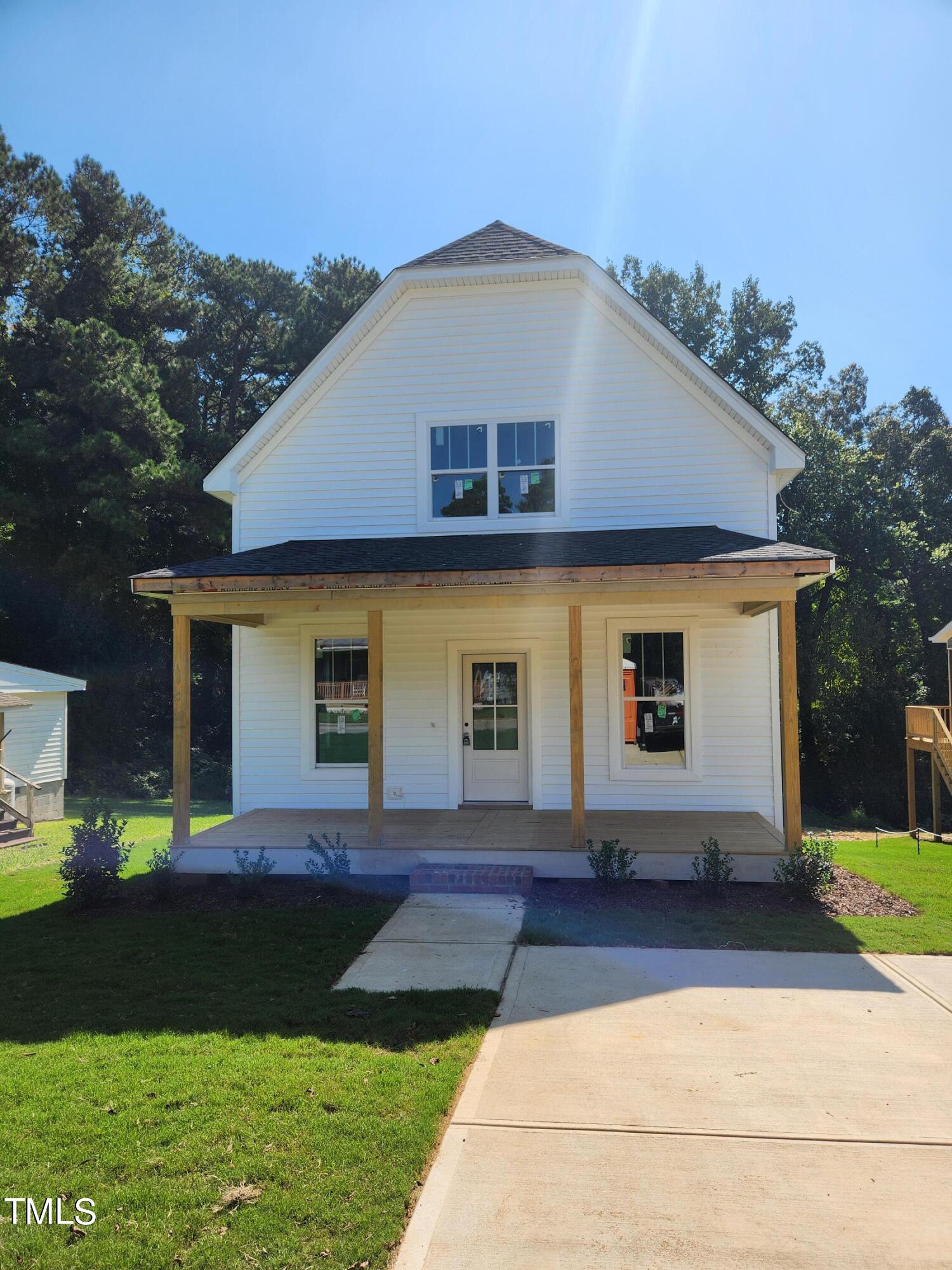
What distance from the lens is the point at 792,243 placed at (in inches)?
593

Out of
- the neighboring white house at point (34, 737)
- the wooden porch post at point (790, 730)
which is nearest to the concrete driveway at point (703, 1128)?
the wooden porch post at point (790, 730)

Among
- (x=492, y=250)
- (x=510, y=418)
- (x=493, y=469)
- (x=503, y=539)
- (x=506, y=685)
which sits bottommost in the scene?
(x=506, y=685)

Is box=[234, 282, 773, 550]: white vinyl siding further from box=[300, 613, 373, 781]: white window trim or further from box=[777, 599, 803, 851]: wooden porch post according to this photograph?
box=[777, 599, 803, 851]: wooden porch post

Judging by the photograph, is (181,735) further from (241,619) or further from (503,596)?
(503,596)

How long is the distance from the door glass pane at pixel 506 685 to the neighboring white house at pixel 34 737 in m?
9.98

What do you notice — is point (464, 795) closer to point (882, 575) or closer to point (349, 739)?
point (349, 739)

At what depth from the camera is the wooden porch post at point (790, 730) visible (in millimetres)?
8633

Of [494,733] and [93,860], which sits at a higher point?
[494,733]

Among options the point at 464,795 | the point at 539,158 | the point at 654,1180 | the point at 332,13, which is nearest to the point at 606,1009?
the point at 654,1180

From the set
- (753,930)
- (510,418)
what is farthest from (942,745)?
(753,930)

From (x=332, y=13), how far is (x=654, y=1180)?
37.2ft

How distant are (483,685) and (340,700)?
201 centimetres

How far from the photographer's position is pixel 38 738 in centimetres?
1856

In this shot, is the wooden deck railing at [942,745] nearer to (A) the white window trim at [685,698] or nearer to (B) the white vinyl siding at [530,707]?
(B) the white vinyl siding at [530,707]
